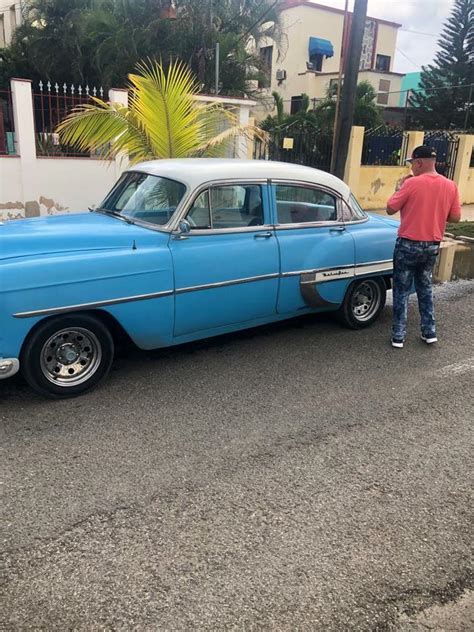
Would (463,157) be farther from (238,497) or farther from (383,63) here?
(383,63)

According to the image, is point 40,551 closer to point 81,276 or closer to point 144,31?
point 81,276

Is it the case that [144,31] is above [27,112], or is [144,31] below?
above

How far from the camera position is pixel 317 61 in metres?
36.2

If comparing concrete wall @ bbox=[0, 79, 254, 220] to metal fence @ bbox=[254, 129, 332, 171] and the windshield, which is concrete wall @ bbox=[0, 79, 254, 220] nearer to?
metal fence @ bbox=[254, 129, 332, 171]

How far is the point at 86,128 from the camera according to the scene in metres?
7.84

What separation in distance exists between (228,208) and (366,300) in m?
2.10

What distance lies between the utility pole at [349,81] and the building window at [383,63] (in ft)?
109

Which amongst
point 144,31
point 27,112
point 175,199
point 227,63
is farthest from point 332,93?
point 175,199

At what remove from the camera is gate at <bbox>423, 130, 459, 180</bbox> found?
16922 mm

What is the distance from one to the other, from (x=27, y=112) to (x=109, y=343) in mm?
6942

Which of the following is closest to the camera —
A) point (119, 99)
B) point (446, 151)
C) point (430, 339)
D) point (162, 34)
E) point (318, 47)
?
point (430, 339)

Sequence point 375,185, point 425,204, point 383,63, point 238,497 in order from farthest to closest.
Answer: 1. point 383,63
2. point 375,185
3. point 425,204
4. point 238,497

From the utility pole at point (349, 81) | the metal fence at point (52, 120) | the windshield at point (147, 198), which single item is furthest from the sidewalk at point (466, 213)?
the windshield at point (147, 198)

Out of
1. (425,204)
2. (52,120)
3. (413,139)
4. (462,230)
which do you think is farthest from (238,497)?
(413,139)
